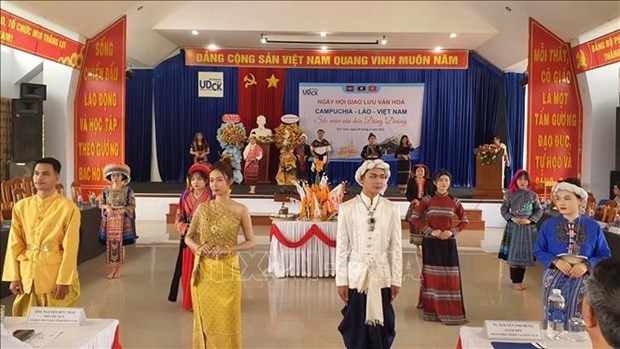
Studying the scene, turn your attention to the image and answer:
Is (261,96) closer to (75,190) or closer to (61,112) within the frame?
(61,112)

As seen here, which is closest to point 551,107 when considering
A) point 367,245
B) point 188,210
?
point 188,210

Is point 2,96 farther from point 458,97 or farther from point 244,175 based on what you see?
point 458,97

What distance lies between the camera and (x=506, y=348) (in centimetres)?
208

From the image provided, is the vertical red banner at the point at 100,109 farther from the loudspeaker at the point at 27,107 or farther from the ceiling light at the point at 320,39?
the ceiling light at the point at 320,39

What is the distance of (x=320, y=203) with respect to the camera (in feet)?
21.6

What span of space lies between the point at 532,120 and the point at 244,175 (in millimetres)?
6848

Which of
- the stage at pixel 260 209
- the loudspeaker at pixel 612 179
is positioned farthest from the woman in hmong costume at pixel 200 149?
the loudspeaker at pixel 612 179

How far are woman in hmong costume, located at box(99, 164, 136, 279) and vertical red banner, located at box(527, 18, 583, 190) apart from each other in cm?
520

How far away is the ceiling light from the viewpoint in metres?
10.3

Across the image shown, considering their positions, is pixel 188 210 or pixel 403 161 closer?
pixel 188 210

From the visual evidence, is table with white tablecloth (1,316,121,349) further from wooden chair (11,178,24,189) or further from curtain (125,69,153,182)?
curtain (125,69,153,182)

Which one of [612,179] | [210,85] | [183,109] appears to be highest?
[210,85]

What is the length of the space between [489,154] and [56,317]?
9.58 metres

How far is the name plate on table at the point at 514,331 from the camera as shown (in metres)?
2.17
